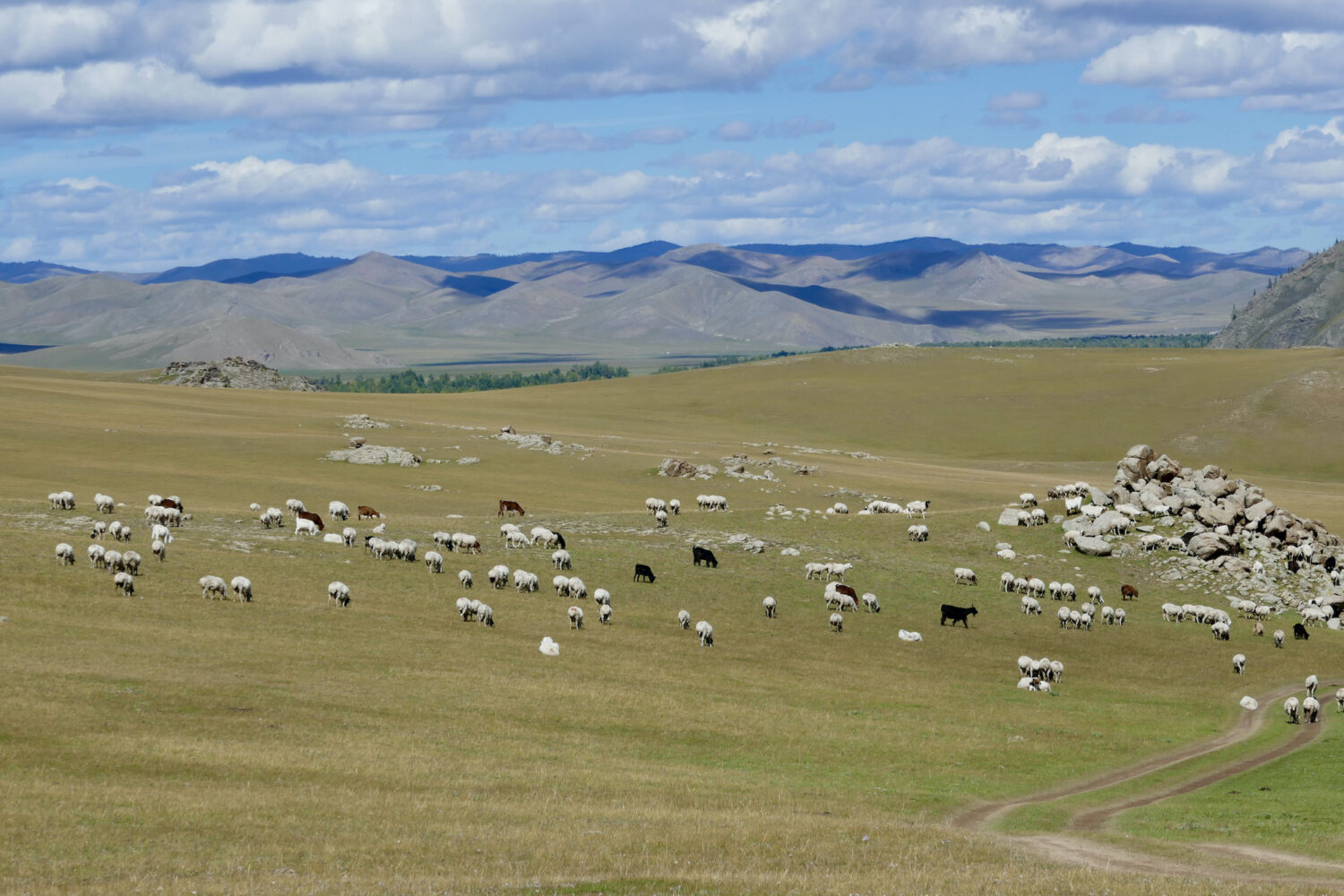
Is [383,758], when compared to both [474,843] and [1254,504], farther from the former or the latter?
[1254,504]

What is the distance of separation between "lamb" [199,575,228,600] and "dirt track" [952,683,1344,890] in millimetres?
24911

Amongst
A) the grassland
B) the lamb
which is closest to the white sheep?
the grassland

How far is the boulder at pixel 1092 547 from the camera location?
62.8 m

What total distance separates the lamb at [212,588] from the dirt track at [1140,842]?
81.7ft

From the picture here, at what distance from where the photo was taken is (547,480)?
82.4 metres

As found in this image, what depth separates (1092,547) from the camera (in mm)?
62906

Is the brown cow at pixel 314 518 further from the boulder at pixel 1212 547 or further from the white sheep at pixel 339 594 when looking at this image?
the boulder at pixel 1212 547

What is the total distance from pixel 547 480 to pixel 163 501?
3134 cm

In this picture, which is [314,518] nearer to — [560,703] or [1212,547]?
[560,703]

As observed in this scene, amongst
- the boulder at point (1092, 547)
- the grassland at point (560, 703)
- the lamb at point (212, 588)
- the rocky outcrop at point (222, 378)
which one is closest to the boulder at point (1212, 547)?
the grassland at point (560, 703)

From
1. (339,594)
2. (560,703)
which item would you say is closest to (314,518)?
(339,594)

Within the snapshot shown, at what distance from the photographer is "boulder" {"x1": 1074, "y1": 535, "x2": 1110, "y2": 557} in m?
62.8

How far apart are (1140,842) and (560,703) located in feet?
49.1

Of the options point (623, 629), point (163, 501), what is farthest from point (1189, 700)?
point (163, 501)
